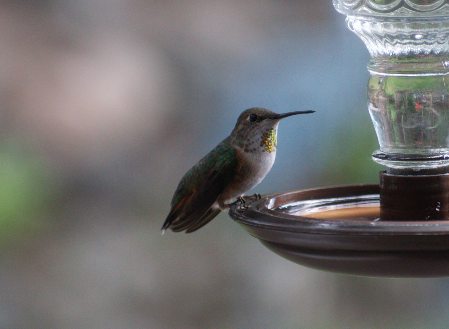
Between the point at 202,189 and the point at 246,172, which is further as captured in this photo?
the point at 246,172

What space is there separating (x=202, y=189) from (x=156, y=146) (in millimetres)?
2153

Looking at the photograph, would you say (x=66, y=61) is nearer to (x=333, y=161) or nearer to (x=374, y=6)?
(x=333, y=161)

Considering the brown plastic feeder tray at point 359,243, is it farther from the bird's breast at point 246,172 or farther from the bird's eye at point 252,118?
the bird's eye at point 252,118

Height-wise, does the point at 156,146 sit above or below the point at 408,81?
below

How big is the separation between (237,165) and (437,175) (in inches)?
26.6

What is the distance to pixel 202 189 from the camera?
65.8 inches

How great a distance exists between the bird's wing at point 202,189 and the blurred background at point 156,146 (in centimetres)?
172

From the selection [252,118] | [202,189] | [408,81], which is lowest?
[202,189]

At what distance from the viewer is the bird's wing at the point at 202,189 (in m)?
1.63

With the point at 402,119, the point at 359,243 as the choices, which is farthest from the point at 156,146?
the point at 359,243

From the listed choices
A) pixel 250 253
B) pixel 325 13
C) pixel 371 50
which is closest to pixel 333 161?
pixel 250 253

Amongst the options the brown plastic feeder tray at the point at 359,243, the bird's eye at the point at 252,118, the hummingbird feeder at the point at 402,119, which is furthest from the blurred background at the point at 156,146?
the brown plastic feeder tray at the point at 359,243

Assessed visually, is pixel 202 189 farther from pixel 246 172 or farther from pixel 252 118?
pixel 252 118

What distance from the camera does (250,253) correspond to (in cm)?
380
